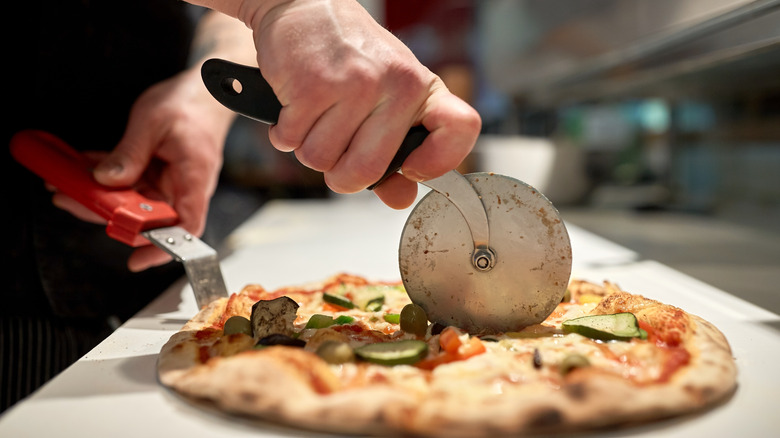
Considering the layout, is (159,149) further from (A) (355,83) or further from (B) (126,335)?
(A) (355,83)

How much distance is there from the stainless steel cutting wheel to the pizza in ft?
0.19

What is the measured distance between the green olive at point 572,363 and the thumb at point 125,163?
1182 millimetres

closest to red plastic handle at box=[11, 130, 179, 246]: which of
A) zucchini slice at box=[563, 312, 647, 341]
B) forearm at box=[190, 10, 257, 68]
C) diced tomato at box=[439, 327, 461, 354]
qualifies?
forearm at box=[190, 10, 257, 68]

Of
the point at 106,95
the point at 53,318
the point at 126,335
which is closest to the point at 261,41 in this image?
the point at 126,335

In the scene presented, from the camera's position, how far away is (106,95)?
1920 millimetres

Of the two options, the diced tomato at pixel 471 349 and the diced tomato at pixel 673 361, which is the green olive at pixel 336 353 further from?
the diced tomato at pixel 673 361

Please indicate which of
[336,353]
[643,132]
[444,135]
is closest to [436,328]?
[336,353]

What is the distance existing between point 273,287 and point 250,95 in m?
0.79

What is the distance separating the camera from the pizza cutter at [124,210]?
1.45 m

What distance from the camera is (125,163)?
1631 millimetres

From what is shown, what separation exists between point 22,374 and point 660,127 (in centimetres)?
367

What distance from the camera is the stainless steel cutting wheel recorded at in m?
1.21

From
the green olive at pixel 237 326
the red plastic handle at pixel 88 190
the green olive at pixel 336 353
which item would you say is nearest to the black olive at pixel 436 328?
the green olive at pixel 336 353

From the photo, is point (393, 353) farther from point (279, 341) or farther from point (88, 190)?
point (88, 190)
